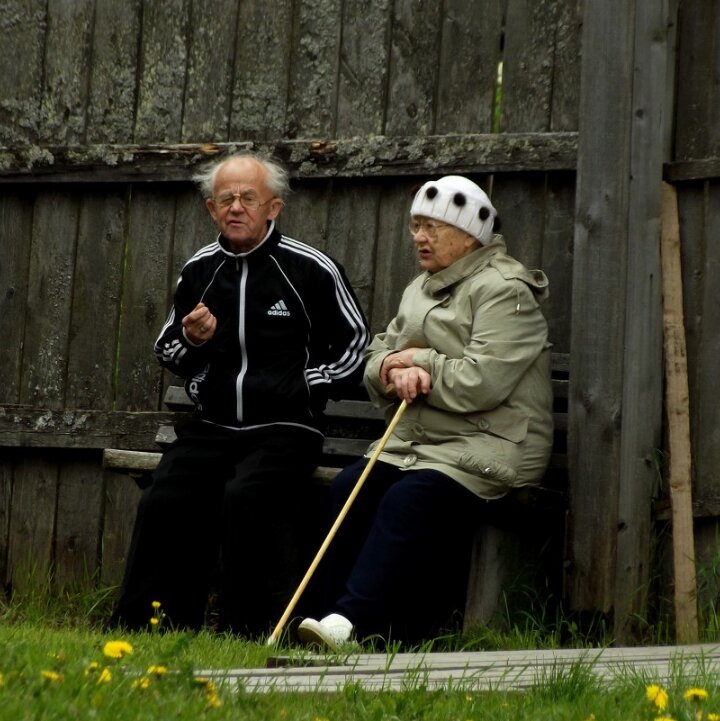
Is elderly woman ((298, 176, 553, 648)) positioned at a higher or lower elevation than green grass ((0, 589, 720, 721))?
higher

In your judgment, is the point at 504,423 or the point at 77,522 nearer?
the point at 504,423

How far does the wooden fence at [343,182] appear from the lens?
4.93 meters

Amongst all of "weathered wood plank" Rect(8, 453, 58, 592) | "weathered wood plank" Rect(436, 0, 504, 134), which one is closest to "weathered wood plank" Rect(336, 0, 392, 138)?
"weathered wood plank" Rect(436, 0, 504, 134)

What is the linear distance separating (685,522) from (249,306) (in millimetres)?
1697

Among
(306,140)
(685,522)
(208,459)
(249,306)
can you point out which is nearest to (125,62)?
(306,140)

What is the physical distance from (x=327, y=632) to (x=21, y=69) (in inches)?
122

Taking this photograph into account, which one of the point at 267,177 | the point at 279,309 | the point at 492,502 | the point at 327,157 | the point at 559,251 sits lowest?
Answer: the point at 492,502

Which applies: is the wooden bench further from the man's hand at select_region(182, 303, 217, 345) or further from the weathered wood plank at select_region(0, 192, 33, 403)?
the weathered wood plank at select_region(0, 192, 33, 403)

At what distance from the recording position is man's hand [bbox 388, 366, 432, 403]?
4848mm

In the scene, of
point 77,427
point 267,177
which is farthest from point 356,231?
point 77,427

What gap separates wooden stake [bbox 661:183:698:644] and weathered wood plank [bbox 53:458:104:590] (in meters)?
2.47

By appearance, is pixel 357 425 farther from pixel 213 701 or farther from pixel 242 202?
pixel 213 701

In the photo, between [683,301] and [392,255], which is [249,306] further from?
[683,301]

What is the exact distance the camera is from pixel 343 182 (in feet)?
18.8
